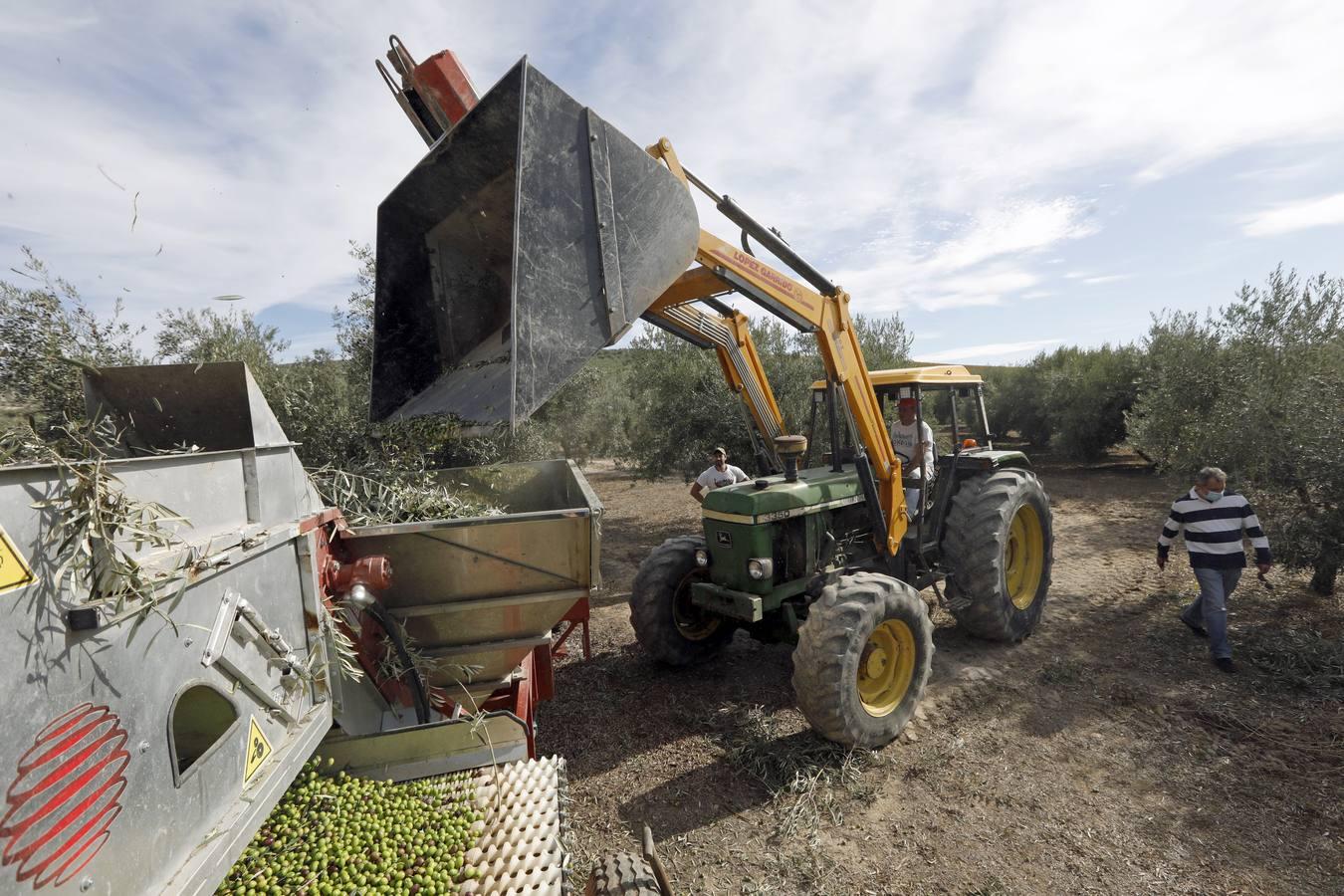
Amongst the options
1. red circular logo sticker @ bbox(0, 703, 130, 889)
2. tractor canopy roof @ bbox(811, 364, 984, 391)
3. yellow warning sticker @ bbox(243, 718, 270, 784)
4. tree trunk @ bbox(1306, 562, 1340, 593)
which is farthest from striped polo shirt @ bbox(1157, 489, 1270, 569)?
red circular logo sticker @ bbox(0, 703, 130, 889)

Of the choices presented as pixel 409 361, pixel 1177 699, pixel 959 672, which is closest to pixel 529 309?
pixel 409 361

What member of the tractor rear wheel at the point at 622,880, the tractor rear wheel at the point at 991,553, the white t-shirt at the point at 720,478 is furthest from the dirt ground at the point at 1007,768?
the white t-shirt at the point at 720,478

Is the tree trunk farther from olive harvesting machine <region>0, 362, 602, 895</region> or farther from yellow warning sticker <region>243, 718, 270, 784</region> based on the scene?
yellow warning sticker <region>243, 718, 270, 784</region>

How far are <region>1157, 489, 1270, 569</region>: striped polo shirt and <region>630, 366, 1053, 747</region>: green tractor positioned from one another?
1.11 meters

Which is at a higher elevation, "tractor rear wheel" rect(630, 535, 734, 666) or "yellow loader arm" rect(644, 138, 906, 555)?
"yellow loader arm" rect(644, 138, 906, 555)

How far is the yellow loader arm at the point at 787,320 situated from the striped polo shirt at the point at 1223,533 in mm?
→ 2529

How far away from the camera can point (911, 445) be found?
18.4 ft

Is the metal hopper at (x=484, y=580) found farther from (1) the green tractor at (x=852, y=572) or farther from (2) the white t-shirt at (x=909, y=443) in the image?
(2) the white t-shirt at (x=909, y=443)

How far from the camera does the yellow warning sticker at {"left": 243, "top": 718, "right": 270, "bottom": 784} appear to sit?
1882 mm

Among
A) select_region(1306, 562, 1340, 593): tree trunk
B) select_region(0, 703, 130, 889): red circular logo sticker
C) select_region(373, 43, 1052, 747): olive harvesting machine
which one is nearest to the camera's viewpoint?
select_region(0, 703, 130, 889): red circular logo sticker

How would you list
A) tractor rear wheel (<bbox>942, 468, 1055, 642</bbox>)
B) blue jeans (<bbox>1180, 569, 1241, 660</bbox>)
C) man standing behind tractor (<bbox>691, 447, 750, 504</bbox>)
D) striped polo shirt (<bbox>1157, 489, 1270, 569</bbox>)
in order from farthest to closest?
man standing behind tractor (<bbox>691, 447, 750, 504</bbox>) < tractor rear wheel (<bbox>942, 468, 1055, 642</bbox>) < striped polo shirt (<bbox>1157, 489, 1270, 569</bbox>) < blue jeans (<bbox>1180, 569, 1241, 660</bbox>)

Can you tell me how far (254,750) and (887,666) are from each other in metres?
3.87

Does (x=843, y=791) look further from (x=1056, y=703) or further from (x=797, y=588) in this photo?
(x=1056, y=703)

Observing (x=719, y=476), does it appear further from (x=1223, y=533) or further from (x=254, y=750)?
(x=254, y=750)
